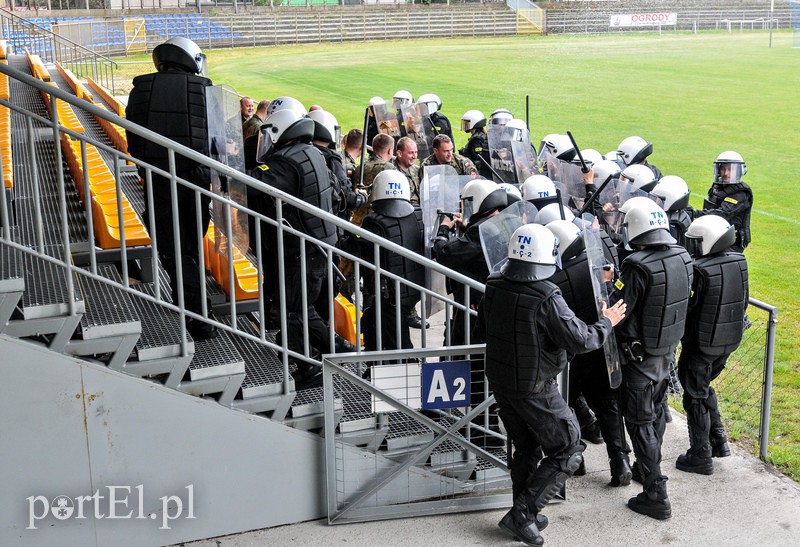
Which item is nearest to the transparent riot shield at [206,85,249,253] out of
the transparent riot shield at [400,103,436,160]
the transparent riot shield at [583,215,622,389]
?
the transparent riot shield at [583,215,622,389]

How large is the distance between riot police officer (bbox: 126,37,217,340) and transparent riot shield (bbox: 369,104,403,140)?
18.7 ft

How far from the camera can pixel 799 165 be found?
909 inches

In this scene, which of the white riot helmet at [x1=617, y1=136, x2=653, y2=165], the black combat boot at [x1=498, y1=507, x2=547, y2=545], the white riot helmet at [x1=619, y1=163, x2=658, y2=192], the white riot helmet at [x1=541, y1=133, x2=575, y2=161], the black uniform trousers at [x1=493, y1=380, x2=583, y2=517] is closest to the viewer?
the black uniform trousers at [x1=493, y1=380, x2=583, y2=517]

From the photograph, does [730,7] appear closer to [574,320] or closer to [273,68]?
[273,68]

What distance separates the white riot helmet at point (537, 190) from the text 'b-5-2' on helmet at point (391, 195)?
3.93 ft

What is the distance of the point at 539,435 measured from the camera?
5219 mm

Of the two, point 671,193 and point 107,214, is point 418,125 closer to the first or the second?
point 671,193

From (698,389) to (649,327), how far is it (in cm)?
88

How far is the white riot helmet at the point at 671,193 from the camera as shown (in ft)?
25.2

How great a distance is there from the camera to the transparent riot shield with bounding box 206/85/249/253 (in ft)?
19.3

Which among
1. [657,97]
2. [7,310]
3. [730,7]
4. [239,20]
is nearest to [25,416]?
[7,310]

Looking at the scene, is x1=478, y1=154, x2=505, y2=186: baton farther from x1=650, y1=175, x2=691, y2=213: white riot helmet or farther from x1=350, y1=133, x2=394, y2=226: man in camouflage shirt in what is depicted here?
x1=650, y1=175, x2=691, y2=213: white riot helmet

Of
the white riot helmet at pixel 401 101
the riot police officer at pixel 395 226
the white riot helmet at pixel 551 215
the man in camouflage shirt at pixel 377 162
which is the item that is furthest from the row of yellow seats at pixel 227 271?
the white riot helmet at pixel 401 101

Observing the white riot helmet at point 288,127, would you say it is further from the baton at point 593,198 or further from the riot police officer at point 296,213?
the baton at point 593,198
